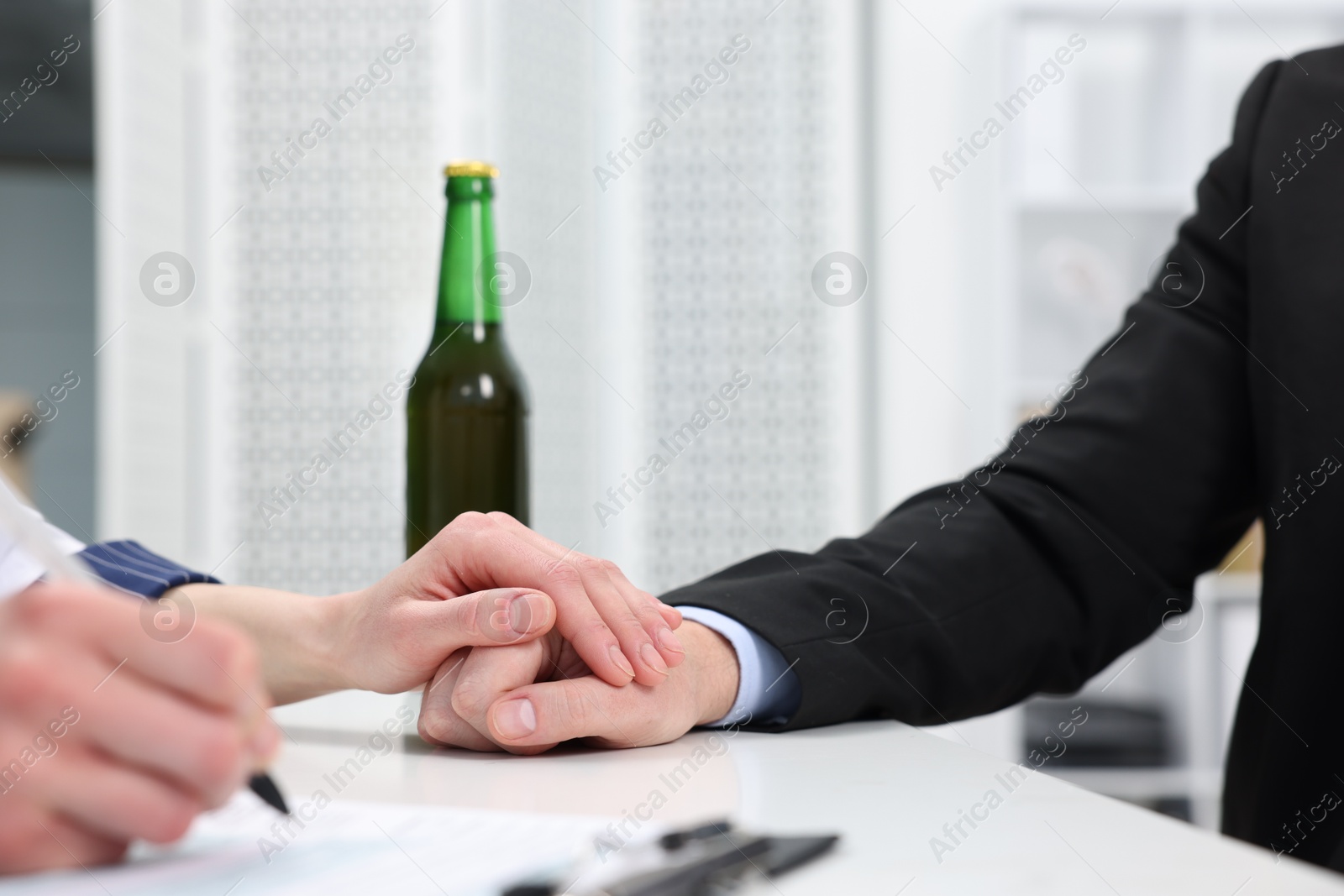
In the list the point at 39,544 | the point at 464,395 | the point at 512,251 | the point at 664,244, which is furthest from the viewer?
the point at 664,244

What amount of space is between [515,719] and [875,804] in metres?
0.18

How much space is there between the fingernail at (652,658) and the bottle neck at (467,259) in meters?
0.32

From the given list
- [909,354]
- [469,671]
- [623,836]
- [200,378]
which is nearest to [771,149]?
[909,354]

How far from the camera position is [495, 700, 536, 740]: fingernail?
52 centimetres

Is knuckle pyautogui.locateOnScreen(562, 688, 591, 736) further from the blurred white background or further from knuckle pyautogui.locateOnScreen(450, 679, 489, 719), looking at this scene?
the blurred white background

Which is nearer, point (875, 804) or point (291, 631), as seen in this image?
point (875, 804)

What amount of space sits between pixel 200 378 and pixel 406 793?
1.82 metres

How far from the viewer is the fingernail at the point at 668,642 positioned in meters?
0.55

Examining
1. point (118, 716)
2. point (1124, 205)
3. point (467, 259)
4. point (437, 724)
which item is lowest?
point (437, 724)

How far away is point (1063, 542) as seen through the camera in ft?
2.56

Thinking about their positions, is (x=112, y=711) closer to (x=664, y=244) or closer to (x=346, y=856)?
Answer: (x=346, y=856)

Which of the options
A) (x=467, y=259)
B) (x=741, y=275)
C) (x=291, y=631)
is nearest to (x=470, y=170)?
(x=467, y=259)

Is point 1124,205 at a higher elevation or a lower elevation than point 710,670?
higher

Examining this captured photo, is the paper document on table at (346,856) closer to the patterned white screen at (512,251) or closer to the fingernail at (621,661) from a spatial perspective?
the fingernail at (621,661)
